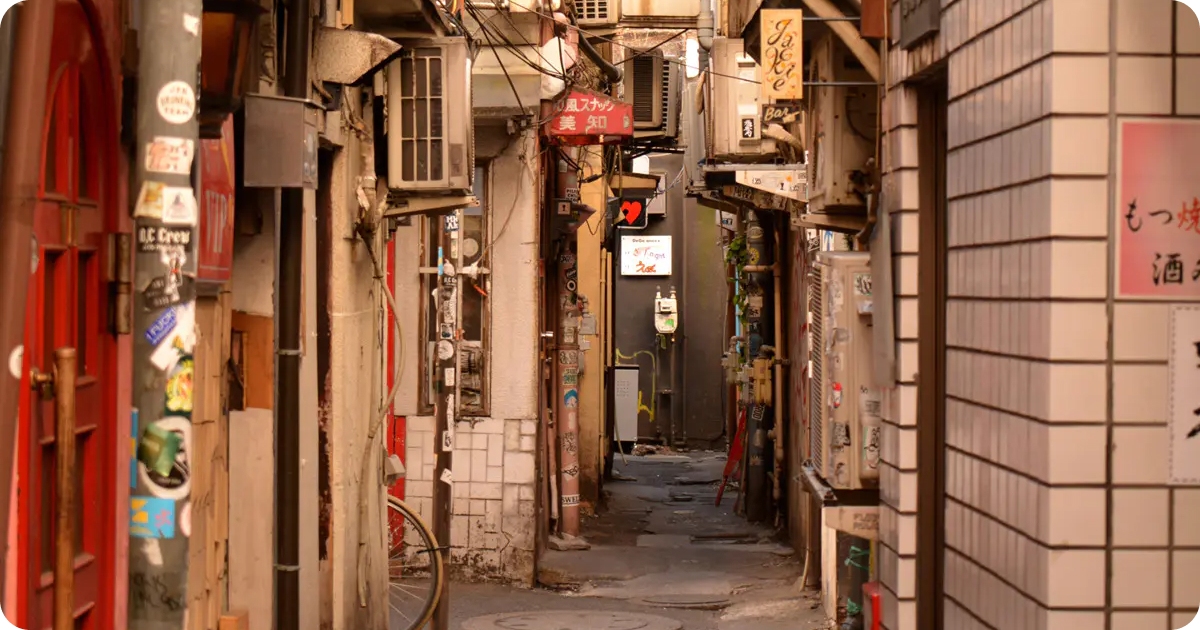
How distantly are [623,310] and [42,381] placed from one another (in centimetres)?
3105

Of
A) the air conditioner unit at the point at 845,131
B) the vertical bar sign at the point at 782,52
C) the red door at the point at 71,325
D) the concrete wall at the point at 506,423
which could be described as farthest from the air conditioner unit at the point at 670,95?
the red door at the point at 71,325

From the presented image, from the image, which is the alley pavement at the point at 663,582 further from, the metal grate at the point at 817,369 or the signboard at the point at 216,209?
→ the signboard at the point at 216,209

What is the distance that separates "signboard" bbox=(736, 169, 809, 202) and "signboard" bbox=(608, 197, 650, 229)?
11702 mm

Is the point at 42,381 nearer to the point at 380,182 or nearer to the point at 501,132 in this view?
the point at 380,182

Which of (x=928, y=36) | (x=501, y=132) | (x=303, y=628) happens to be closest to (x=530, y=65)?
(x=501, y=132)

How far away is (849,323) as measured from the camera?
8305mm

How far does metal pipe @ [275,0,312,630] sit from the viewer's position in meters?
8.93

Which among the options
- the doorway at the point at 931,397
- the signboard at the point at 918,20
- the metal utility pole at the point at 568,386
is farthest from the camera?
the metal utility pole at the point at 568,386

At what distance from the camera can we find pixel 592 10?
22203 mm

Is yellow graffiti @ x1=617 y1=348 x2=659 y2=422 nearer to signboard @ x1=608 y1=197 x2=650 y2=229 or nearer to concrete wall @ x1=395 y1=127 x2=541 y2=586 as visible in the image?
signboard @ x1=608 y1=197 x2=650 y2=229

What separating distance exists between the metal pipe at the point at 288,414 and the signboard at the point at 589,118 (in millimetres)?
9064

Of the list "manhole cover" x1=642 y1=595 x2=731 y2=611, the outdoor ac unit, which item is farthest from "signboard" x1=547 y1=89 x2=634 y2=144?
the outdoor ac unit

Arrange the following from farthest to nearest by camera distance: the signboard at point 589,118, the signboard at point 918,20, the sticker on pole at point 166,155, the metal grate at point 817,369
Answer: the signboard at point 589,118, the metal grate at point 817,369, the signboard at point 918,20, the sticker on pole at point 166,155

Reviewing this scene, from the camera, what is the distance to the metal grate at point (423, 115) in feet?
36.8
